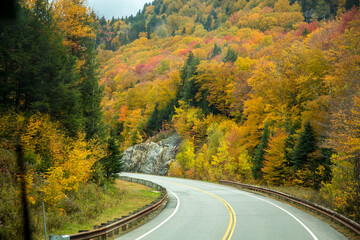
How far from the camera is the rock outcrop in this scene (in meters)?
59.7

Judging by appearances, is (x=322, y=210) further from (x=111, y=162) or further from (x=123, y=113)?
(x=123, y=113)

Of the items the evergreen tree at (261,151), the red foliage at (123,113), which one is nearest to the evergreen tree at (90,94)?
the evergreen tree at (261,151)

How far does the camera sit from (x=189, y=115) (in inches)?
2302

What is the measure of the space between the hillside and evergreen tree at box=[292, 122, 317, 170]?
10cm

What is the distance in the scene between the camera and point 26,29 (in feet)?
63.7

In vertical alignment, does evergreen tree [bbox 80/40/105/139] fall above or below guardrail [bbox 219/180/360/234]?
above

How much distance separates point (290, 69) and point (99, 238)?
108ft

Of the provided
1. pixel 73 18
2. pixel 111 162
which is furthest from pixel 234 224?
pixel 73 18

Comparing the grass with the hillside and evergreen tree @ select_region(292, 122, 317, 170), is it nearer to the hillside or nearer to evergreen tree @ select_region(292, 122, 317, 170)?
the hillside

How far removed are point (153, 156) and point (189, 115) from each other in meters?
12.8

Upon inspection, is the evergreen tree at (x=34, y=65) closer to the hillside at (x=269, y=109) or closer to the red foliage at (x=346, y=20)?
the hillside at (x=269, y=109)

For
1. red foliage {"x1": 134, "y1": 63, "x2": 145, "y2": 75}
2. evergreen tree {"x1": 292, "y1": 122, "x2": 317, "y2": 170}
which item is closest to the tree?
evergreen tree {"x1": 292, "y1": 122, "x2": 317, "y2": 170}

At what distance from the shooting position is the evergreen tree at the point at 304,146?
27.6 m

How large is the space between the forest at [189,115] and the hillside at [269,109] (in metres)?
0.18
